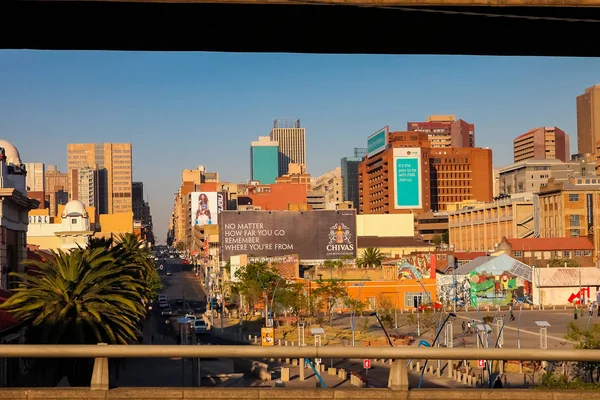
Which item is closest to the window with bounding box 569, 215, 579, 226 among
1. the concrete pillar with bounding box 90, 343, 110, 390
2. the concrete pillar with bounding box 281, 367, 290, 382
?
the concrete pillar with bounding box 281, 367, 290, 382

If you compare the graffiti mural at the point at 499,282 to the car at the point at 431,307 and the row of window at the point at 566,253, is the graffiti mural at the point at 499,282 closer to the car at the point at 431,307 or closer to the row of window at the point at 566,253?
the car at the point at 431,307

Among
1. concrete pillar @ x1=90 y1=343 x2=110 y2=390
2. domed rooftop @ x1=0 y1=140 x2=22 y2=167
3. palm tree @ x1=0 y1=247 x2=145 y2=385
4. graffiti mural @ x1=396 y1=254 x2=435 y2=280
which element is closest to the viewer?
concrete pillar @ x1=90 y1=343 x2=110 y2=390

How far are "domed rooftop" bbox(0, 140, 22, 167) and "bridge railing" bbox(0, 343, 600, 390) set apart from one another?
171 ft

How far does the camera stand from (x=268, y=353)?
31.8 ft

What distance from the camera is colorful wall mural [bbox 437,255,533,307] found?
109m

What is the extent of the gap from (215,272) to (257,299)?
46.4 metres

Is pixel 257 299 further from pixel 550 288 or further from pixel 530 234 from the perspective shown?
pixel 530 234

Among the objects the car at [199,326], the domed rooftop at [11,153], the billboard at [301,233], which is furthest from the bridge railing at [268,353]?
the billboard at [301,233]

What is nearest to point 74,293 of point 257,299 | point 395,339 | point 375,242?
point 395,339

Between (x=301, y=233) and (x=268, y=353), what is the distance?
13773cm

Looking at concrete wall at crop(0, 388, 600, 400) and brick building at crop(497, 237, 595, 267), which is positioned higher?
concrete wall at crop(0, 388, 600, 400)

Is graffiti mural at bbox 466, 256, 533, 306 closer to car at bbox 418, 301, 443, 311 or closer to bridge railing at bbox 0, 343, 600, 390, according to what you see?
car at bbox 418, 301, 443, 311

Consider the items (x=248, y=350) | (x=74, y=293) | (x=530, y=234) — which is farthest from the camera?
(x=530, y=234)

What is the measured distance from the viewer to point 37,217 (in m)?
157
